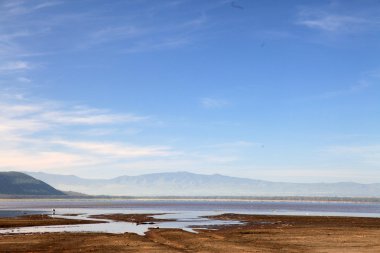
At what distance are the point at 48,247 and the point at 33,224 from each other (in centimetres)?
3459

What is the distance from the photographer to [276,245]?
157ft

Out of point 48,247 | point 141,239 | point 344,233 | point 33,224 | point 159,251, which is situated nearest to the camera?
point 159,251

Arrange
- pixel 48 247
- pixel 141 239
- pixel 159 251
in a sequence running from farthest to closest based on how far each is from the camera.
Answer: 1. pixel 141 239
2. pixel 48 247
3. pixel 159 251

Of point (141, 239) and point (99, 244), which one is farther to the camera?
point (141, 239)

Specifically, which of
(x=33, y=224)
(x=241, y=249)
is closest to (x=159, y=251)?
(x=241, y=249)

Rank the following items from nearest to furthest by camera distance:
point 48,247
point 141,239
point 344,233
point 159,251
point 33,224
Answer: point 159,251
point 48,247
point 141,239
point 344,233
point 33,224

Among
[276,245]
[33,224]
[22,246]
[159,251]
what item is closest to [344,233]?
[276,245]

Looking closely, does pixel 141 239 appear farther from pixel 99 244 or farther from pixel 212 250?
pixel 212 250

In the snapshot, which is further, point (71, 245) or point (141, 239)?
point (141, 239)

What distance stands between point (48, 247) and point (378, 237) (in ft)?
107

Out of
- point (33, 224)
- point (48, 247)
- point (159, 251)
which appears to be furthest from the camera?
point (33, 224)

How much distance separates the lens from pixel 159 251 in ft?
141

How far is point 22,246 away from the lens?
46938mm

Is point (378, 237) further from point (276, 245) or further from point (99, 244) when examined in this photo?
point (99, 244)
